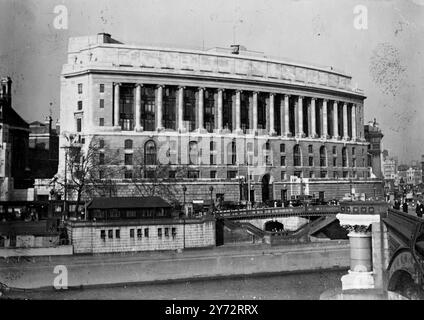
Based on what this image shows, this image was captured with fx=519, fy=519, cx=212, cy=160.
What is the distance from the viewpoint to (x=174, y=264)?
62.0ft

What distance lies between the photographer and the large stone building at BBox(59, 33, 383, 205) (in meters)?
26.3

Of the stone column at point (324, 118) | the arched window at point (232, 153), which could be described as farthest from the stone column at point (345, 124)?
the arched window at point (232, 153)

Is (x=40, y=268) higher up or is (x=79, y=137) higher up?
(x=79, y=137)

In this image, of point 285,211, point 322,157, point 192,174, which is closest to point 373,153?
point 322,157

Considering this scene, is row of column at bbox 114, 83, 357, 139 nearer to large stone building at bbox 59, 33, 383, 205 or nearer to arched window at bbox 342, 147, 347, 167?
large stone building at bbox 59, 33, 383, 205

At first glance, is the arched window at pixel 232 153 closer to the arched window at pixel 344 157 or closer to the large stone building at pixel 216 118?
the large stone building at pixel 216 118

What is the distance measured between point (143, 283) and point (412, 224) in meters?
10.9

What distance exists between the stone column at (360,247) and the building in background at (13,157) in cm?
1279

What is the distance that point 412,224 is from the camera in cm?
919

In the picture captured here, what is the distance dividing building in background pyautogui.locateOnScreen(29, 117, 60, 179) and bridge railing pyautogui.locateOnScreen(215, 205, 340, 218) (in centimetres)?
932

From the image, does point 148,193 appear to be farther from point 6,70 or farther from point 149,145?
point 6,70

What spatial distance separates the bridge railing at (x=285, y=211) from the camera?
917 inches

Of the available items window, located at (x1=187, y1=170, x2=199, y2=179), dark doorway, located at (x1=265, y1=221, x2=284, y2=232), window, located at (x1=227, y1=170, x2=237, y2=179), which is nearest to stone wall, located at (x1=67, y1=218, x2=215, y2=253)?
dark doorway, located at (x1=265, y1=221, x2=284, y2=232)
